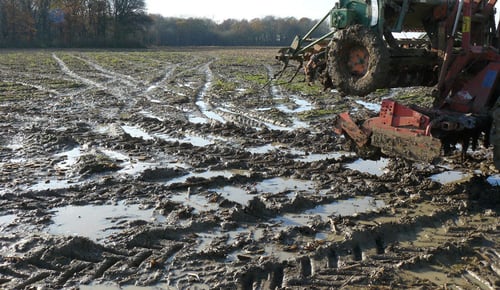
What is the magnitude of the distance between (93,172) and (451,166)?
5111 millimetres

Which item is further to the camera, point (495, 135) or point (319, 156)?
point (319, 156)

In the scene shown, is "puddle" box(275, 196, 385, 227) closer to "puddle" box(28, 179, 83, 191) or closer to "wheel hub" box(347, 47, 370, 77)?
"wheel hub" box(347, 47, 370, 77)

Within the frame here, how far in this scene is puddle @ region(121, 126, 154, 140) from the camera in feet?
31.8

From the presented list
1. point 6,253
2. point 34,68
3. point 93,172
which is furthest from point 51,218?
point 34,68

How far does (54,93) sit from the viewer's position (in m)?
15.9

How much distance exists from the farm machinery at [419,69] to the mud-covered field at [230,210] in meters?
0.71

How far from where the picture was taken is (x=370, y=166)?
7797 millimetres

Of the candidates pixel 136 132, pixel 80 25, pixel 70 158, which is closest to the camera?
pixel 70 158

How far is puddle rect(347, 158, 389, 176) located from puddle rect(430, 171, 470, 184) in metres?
0.75

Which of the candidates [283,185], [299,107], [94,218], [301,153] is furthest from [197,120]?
[94,218]

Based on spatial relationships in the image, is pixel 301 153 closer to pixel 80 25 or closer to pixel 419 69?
pixel 419 69

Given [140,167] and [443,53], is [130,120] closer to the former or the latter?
[140,167]

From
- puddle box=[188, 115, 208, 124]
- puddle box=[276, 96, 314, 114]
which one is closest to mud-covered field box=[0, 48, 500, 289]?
puddle box=[188, 115, 208, 124]

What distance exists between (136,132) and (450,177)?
5.86 m
